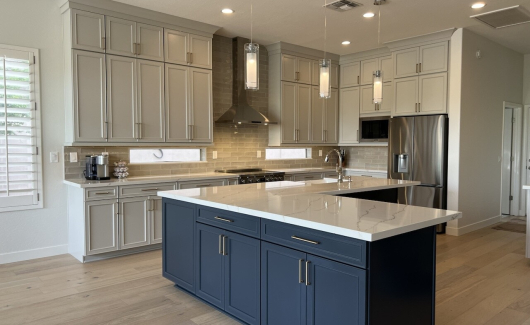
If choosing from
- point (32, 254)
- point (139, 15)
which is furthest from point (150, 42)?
point (32, 254)

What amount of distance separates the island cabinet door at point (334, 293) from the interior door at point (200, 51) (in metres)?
3.66

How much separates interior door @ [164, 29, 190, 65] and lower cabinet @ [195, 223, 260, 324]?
2646 millimetres

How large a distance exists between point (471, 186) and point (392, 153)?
47.5 inches

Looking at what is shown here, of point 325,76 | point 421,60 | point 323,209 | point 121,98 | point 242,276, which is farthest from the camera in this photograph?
point 421,60

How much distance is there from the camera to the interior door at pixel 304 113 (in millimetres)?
6551

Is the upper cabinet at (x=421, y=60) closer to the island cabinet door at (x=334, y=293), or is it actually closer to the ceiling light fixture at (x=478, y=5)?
the ceiling light fixture at (x=478, y=5)

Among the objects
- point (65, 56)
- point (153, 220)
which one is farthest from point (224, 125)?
point (65, 56)

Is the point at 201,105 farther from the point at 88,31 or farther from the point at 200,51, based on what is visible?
the point at 88,31

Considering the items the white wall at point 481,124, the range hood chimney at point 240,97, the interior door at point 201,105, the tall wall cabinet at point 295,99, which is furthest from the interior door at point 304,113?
the white wall at point 481,124

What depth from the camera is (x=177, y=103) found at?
5062 mm

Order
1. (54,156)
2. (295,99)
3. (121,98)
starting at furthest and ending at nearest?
(295,99) → (121,98) → (54,156)

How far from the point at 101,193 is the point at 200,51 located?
2243 mm

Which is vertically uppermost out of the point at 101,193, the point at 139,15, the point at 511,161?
the point at 139,15

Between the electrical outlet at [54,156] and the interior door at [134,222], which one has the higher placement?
the electrical outlet at [54,156]
